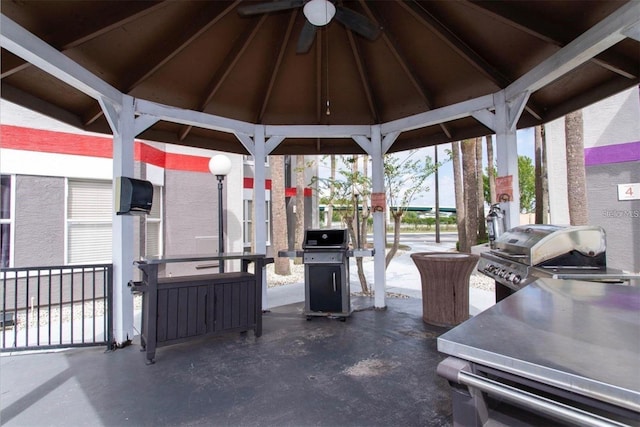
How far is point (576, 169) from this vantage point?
7.06 meters

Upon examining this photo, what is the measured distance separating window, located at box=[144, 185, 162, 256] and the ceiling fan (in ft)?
17.2

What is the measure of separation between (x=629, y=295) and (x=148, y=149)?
7261 mm

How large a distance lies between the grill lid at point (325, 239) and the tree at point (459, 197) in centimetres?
644

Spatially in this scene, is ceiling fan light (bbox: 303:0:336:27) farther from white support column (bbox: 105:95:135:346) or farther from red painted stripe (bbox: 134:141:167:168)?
red painted stripe (bbox: 134:141:167:168)

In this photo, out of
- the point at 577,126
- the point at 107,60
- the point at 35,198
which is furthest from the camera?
the point at 577,126

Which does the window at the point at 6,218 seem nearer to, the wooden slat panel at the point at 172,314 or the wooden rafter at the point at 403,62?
the wooden slat panel at the point at 172,314

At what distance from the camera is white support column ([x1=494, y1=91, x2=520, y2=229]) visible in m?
3.63

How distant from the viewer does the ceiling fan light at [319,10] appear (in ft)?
8.02

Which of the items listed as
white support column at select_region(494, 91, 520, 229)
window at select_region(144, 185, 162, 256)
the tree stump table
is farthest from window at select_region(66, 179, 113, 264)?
white support column at select_region(494, 91, 520, 229)

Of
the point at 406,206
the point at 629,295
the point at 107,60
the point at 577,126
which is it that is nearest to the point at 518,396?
the point at 629,295

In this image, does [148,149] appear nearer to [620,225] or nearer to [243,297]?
[243,297]

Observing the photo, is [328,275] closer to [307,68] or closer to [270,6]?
[307,68]

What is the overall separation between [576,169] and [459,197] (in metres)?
4.93

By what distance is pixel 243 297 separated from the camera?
3.87 meters
